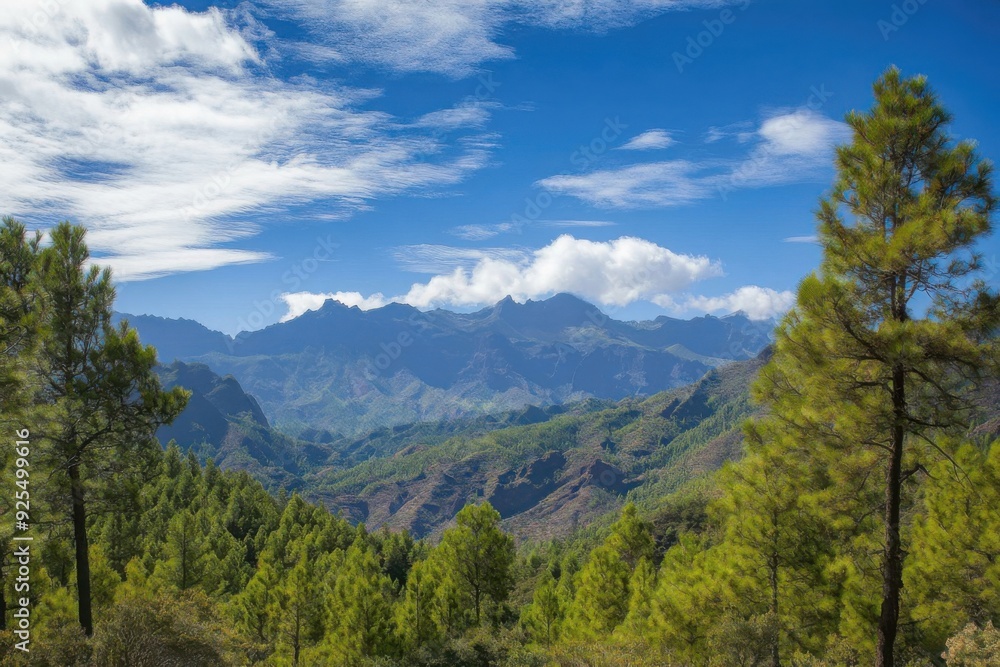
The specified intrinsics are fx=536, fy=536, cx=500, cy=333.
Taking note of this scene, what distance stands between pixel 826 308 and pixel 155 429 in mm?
19634

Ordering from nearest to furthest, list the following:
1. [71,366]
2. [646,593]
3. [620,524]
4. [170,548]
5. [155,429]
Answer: [71,366] < [155,429] < [646,593] < [620,524] < [170,548]

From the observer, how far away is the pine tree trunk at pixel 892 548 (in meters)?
12.3

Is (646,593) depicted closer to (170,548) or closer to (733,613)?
(733,613)

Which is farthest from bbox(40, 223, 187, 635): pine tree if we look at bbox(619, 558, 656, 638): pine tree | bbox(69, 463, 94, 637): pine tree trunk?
bbox(619, 558, 656, 638): pine tree

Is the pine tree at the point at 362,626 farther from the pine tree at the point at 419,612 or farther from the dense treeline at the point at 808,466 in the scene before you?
the dense treeline at the point at 808,466

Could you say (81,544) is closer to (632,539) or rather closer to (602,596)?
(602,596)

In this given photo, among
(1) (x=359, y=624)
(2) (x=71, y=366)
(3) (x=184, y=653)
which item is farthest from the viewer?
(1) (x=359, y=624)

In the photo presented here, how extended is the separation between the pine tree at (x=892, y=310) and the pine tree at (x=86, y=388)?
1891 centimetres

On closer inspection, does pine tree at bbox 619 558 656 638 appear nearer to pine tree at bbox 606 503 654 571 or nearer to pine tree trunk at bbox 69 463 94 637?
pine tree at bbox 606 503 654 571

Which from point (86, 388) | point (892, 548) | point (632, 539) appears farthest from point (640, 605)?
point (86, 388)

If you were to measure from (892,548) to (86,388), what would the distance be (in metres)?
22.3

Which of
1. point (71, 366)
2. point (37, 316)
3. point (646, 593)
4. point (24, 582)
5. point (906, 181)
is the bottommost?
point (646, 593)

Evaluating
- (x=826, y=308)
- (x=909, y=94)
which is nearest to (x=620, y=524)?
(x=826, y=308)

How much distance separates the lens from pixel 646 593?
26.9 metres
